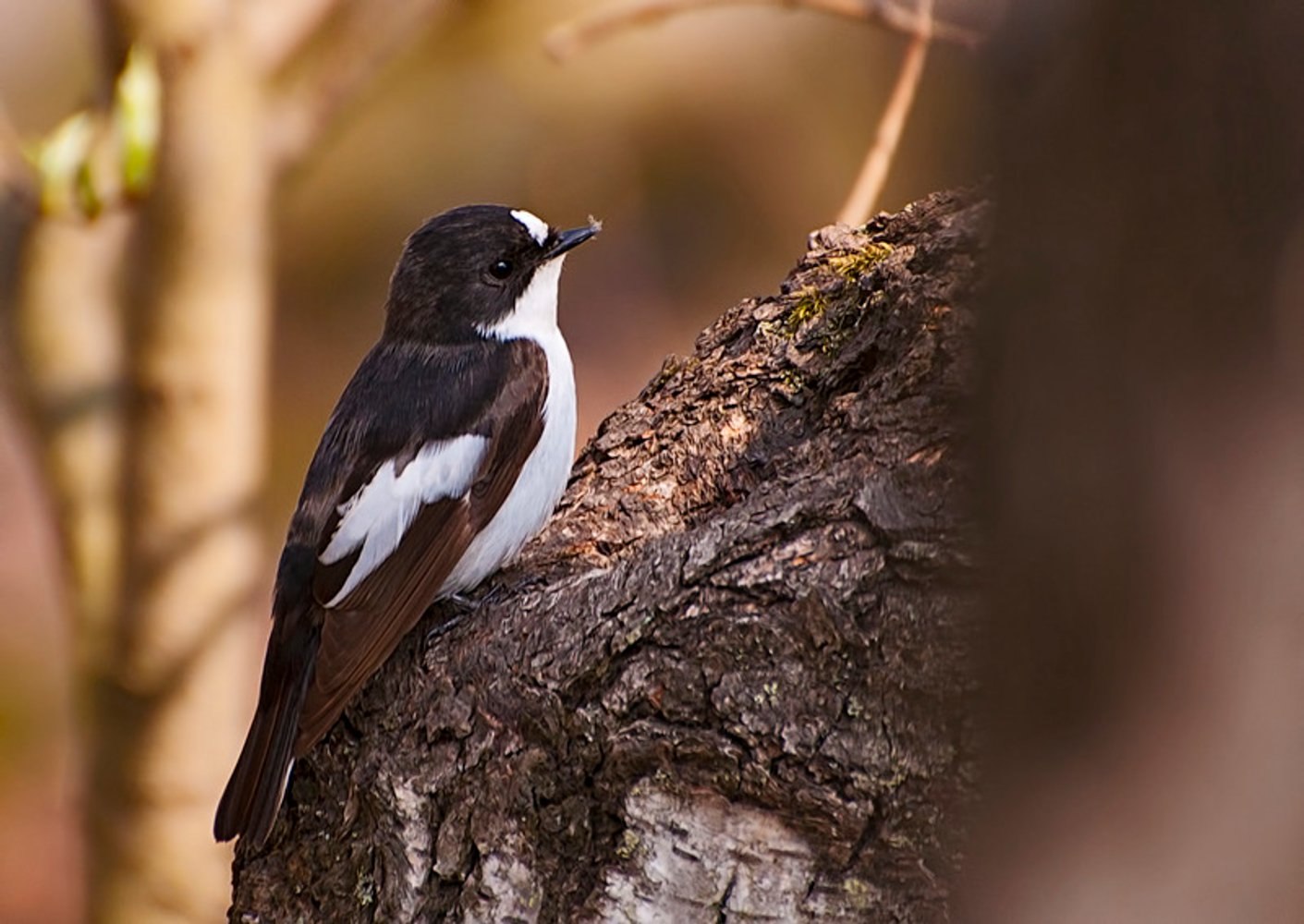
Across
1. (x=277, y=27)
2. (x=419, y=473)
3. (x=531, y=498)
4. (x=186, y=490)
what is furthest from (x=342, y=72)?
(x=531, y=498)

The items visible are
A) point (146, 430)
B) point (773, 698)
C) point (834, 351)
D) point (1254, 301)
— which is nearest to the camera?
point (1254, 301)

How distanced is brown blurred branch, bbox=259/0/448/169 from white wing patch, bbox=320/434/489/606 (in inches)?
58.8

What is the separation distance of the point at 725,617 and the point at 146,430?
2.75 metres

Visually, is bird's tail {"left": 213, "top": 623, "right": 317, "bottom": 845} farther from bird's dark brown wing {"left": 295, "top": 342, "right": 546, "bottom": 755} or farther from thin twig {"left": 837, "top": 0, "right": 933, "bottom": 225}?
thin twig {"left": 837, "top": 0, "right": 933, "bottom": 225}

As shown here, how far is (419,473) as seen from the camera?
3.76 meters

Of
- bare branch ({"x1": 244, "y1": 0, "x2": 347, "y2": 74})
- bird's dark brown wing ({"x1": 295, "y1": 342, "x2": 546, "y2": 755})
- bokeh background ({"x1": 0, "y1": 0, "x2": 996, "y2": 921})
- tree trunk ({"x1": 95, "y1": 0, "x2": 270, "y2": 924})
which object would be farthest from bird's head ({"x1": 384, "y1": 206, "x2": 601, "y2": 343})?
bokeh background ({"x1": 0, "y1": 0, "x2": 996, "y2": 921})

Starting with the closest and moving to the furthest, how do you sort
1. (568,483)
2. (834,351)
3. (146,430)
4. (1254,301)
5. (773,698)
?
(1254,301) < (773,698) < (834,351) < (568,483) < (146,430)

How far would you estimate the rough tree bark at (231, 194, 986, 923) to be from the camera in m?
2.43

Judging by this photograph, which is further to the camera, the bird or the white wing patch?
the white wing patch

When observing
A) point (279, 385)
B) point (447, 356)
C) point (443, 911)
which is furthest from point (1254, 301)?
point (279, 385)

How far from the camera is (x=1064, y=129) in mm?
893

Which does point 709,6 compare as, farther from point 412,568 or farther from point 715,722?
point 715,722

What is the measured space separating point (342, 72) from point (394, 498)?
1767mm

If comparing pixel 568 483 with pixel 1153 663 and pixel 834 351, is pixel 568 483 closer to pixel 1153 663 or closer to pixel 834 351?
pixel 834 351
